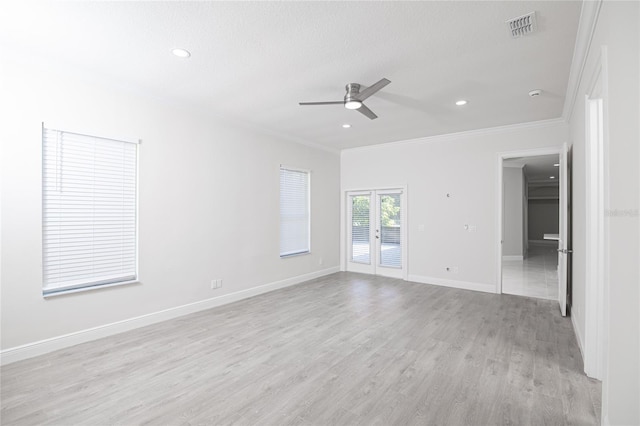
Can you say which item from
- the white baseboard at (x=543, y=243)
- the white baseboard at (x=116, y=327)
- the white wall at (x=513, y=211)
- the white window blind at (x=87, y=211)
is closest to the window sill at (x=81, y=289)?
the white window blind at (x=87, y=211)

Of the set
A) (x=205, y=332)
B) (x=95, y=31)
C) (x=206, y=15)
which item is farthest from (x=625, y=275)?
(x=95, y=31)

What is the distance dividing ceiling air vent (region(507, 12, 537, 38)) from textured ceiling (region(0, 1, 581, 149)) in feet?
0.16

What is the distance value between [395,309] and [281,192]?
3000 mm

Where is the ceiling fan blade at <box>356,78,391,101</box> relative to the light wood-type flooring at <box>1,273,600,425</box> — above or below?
above

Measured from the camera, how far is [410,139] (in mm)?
6324

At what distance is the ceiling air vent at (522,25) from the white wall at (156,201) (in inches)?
155

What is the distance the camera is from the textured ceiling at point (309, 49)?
2.32 m

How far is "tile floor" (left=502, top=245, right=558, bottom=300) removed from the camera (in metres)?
5.60

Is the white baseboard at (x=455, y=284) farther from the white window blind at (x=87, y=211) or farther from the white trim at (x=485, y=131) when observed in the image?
the white window blind at (x=87, y=211)

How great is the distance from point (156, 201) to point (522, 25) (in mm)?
4323

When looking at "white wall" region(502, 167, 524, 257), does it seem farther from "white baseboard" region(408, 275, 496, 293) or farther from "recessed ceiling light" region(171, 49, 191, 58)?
"recessed ceiling light" region(171, 49, 191, 58)

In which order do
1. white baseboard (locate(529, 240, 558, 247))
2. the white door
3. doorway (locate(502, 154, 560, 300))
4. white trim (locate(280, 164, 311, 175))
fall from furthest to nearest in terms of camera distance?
white baseboard (locate(529, 240, 558, 247)), doorway (locate(502, 154, 560, 300)), white trim (locate(280, 164, 311, 175)), the white door

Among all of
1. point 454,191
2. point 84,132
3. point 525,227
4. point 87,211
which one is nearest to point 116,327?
point 87,211

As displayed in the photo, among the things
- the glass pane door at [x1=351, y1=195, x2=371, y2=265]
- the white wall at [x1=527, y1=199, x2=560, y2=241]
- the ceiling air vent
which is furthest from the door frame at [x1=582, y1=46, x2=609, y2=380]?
the white wall at [x1=527, y1=199, x2=560, y2=241]
